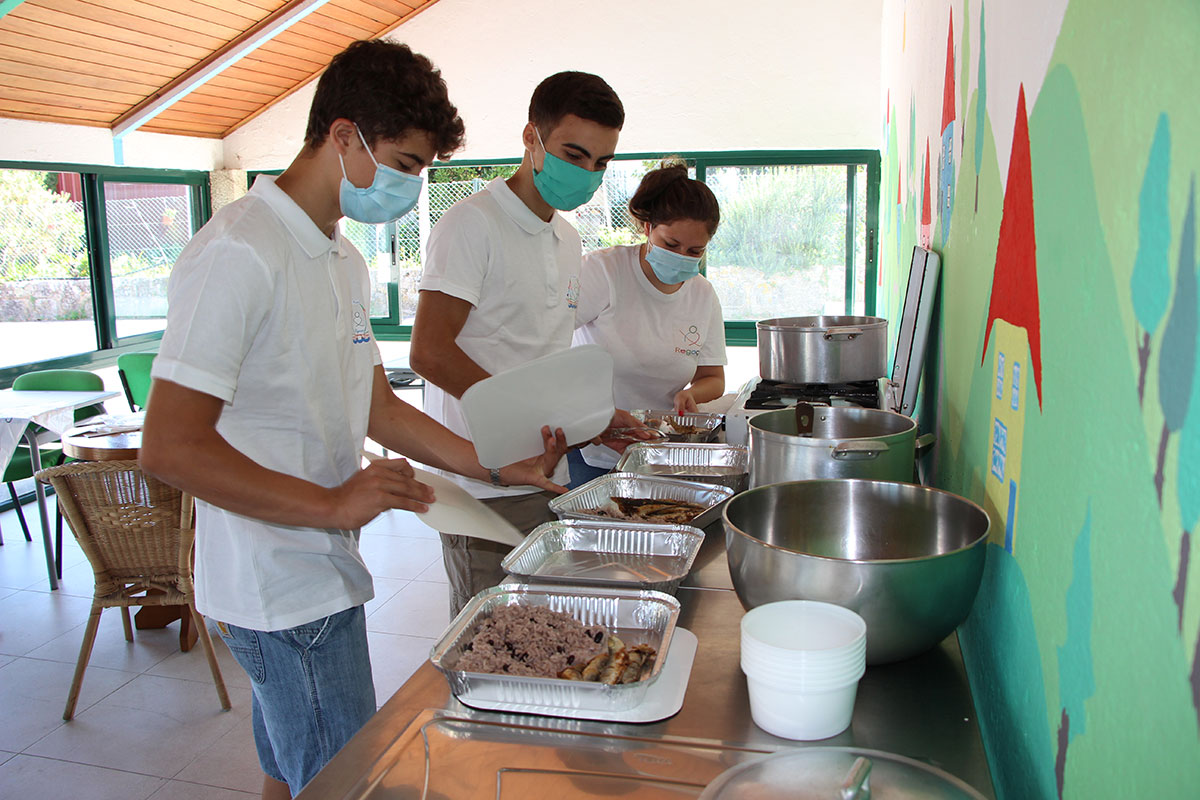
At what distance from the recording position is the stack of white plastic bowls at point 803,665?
0.86 m

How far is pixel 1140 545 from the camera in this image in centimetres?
54

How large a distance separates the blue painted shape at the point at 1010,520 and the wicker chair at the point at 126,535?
2509 mm

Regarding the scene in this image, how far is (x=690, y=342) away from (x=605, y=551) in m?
1.21

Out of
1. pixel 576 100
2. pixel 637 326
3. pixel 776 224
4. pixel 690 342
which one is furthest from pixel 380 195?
pixel 776 224

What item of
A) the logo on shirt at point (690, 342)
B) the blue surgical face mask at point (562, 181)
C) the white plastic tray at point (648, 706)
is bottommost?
the white plastic tray at point (648, 706)

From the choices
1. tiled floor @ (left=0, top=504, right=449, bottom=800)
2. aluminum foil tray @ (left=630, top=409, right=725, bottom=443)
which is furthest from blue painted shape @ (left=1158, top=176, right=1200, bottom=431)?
tiled floor @ (left=0, top=504, right=449, bottom=800)

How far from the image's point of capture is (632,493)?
6.01ft

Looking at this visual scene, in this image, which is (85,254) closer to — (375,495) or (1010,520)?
(375,495)

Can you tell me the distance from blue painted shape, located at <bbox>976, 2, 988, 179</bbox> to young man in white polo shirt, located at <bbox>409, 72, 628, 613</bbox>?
847 millimetres

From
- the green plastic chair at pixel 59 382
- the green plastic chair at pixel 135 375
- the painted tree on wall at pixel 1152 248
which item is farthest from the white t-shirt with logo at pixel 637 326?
the green plastic chair at pixel 59 382

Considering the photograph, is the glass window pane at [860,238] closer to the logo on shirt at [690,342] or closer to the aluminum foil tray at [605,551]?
the logo on shirt at [690,342]

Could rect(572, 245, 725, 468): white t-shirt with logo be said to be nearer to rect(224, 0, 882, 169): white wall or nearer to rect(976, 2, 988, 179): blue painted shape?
rect(976, 2, 988, 179): blue painted shape

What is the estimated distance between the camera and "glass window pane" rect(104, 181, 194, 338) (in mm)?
5957

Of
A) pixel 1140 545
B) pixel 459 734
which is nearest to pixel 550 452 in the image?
pixel 459 734
